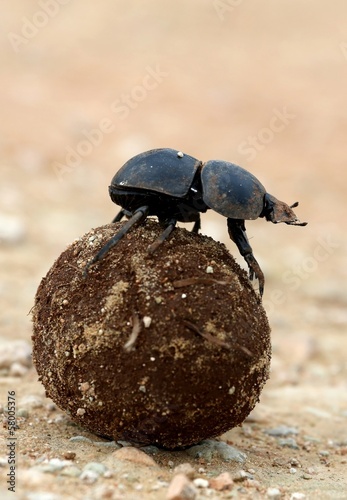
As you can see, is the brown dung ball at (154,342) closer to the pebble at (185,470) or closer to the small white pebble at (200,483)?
the pebble at (185,470)

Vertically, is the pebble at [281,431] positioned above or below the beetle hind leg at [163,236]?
below

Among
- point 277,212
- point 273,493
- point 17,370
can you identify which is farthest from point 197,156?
point 273,493

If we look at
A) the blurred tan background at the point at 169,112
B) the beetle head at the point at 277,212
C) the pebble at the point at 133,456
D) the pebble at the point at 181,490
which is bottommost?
the pebble at the point at 181,490

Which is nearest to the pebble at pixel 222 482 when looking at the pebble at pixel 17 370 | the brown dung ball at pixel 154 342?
the brown dung ball at pixel 154 342

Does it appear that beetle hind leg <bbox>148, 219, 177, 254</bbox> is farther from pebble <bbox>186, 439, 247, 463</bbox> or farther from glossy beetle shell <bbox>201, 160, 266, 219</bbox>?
pebble <bbox>186, 439, 247, 463</bbox>

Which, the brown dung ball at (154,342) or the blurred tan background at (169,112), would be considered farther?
the blurred tan background at (169,112)

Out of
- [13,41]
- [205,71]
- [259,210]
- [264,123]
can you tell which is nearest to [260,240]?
[264,123]

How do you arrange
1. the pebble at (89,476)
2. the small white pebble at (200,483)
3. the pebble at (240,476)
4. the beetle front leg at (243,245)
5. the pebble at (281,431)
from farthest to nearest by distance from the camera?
the pebble at (281,431) → the beetle front leg at (243,245) → the pebble at (240,476) → the small white pebble at (200,483) → the pebble at (89,476)

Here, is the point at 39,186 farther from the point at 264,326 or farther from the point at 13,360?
the point at 264,326
